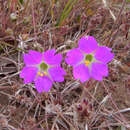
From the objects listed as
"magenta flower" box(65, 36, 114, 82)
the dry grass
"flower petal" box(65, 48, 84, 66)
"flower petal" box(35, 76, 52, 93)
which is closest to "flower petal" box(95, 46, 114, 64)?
"magenta flower" box(65, 36, 114, 82)

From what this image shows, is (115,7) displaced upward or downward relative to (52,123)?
upward

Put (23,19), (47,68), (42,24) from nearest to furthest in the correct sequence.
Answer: (47,68) < (23,19) < (42,24)

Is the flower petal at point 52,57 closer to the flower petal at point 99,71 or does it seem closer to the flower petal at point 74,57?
the flower petal at point 74,57

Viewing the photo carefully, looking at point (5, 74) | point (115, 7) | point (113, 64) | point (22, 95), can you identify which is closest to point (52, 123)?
point (22, 95)

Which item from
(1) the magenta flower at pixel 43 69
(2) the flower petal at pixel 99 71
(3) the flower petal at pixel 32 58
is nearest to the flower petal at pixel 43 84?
(1) the magenta flower at pixel 43 69

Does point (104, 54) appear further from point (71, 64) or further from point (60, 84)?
point (60, 84)

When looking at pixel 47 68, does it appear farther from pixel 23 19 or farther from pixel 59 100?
pixel 23 19

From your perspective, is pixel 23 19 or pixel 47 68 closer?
pixel 47 68
